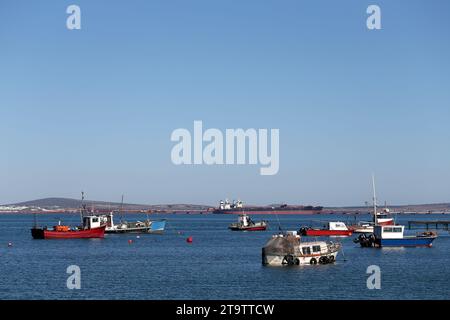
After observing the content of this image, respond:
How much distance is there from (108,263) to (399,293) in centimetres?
3775

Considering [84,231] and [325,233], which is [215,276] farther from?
[325,233]

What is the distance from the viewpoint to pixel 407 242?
97125mm

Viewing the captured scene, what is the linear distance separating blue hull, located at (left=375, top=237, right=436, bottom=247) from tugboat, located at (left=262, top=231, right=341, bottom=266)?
2505 centimetres

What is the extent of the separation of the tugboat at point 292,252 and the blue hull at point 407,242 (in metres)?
25.1

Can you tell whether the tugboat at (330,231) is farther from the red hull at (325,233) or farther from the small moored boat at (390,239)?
the small moored boat at (390,239)

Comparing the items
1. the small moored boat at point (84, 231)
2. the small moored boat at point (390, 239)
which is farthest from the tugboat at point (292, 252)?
the small moored boat at point (84, 231)

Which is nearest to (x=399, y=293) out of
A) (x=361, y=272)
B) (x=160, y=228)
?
(x=361, y=272)

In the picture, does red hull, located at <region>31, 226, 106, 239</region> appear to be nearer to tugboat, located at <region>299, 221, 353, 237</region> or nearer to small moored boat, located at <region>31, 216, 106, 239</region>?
small moored boat, located at <region>31, 216, 106, 239</region>

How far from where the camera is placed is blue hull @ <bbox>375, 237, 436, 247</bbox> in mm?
94062

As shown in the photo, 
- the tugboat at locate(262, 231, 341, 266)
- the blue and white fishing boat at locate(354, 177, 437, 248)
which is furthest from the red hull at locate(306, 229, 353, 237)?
the tugboat at locate(262, 231, 341, 266)

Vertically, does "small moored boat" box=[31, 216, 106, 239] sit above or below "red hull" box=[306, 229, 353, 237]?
above

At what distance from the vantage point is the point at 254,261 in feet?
263

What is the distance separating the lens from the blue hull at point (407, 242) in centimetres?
9406

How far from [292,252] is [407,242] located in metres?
34.3
